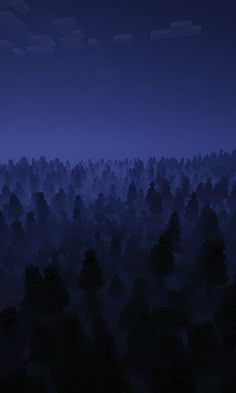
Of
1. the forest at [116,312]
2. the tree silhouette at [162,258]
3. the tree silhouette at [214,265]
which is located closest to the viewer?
the forest at [116,312]

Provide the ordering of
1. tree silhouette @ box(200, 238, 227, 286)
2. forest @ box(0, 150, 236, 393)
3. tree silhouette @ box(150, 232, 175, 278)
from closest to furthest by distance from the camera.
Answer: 1. forest @ box(0, 150, 236, 393)
2. tree silhouette @ box(200, 238, 227, 286)
3. tree silhouette @ box(150, 232, 175, 278)

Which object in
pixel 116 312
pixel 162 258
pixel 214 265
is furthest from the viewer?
pixel 116 312

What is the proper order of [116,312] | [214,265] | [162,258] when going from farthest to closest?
[116,312], [162,258], [214,265]

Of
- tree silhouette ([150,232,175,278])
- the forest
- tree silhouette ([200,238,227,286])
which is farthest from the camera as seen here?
tree silhouette ([150,232,175,278])

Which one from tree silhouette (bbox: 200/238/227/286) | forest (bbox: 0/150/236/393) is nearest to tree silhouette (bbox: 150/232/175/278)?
forest (bbox: 0/150/236/393)

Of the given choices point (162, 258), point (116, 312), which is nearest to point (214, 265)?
point (162, 258)

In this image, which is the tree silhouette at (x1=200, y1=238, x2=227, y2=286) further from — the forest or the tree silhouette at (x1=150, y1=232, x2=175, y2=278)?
the tree silhouette at (x1=150, y1=232, x2=175, y2=278)

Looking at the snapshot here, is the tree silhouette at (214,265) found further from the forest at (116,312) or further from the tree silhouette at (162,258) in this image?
the tree silhouette at (162,258)

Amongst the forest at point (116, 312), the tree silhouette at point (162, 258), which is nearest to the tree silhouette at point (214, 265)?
the forest at point (116, 312)

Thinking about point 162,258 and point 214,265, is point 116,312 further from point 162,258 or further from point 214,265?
point 214,265

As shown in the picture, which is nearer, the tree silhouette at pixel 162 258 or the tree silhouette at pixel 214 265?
the tree silhouette at pixel 214 265

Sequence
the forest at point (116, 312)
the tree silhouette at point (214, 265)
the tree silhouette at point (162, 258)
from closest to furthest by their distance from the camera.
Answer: the forest at point (116, 312)
the tree silhouette at point (214, 265)
the tree silhouette at point (162, 258)

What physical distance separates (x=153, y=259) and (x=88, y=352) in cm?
2038

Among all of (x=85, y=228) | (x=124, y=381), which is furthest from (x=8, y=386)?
(x=85, y=228)
